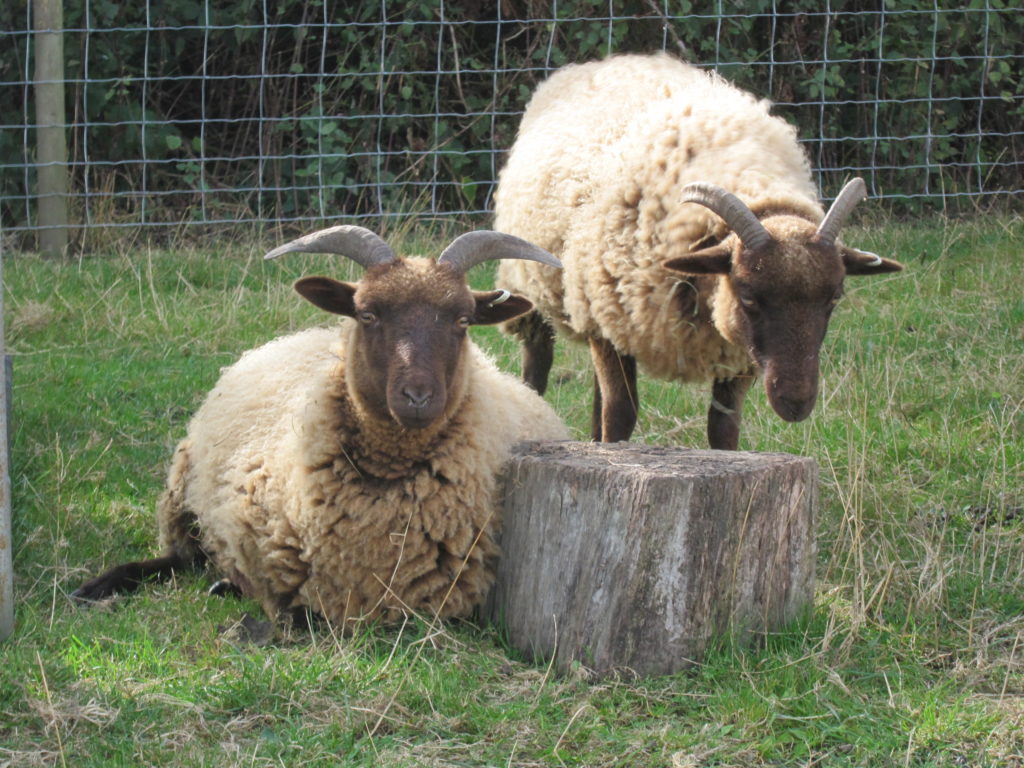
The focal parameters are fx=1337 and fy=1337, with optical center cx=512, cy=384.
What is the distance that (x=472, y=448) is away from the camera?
4309mm

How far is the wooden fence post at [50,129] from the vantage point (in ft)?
28.3

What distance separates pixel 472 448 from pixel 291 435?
0.63 metres

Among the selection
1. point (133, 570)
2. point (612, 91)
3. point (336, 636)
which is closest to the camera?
point (336, 636)

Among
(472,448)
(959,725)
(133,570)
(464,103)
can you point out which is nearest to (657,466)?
(472,448)

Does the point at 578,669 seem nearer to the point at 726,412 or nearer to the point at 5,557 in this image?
the point at 5,557

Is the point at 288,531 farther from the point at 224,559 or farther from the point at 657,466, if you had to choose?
the point at 657,466

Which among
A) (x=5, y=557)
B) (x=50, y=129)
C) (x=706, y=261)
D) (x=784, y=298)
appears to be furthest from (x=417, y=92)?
(x=5, y=557)

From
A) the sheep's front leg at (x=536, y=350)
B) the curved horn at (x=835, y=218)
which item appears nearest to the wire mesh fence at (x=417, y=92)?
the sheep's front leg at (x=536, y=350)

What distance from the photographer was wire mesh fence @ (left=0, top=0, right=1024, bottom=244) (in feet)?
32.6

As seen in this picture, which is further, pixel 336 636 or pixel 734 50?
pixel 734 50

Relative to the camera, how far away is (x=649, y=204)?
17.4ft

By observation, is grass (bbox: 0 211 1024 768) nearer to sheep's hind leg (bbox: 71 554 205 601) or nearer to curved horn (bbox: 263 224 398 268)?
sheep's hind leg (bbox: 71 554 205 601)

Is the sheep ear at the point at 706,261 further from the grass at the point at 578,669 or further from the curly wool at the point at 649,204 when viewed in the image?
the grass at the point at 578,669

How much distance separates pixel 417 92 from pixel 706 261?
6233mm
